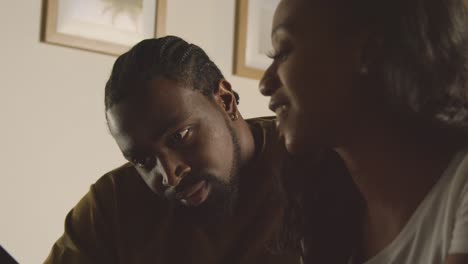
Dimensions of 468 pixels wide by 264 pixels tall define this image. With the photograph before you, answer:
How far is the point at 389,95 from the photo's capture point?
2.56 feet

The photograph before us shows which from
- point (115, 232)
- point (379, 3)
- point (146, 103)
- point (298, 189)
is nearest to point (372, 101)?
point (379, 3)

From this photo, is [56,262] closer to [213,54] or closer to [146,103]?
[146,103]

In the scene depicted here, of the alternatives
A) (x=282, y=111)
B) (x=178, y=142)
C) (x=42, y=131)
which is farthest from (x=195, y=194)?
(x=42, y=131)

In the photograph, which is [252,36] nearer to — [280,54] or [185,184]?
[185,184]

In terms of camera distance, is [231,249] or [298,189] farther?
[231,249]

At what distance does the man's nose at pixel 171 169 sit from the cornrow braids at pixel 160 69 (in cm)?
17

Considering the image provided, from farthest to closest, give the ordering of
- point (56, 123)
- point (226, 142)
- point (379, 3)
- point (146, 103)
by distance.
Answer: point (56, 123) < point (226, 142) < point (146, 103) < point (379, 3)

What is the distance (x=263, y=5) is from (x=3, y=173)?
127 centimetres

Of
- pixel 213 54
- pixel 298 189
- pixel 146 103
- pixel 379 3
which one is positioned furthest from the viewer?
pixel 213 54

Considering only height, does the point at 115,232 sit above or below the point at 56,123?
below

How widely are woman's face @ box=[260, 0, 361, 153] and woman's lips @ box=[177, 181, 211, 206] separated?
53 centimetres

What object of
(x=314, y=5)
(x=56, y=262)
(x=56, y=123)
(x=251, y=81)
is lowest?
(x=56, y=262)

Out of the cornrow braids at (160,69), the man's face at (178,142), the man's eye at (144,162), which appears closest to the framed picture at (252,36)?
the cornrow braids at (160,69)

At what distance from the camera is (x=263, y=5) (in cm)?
240
